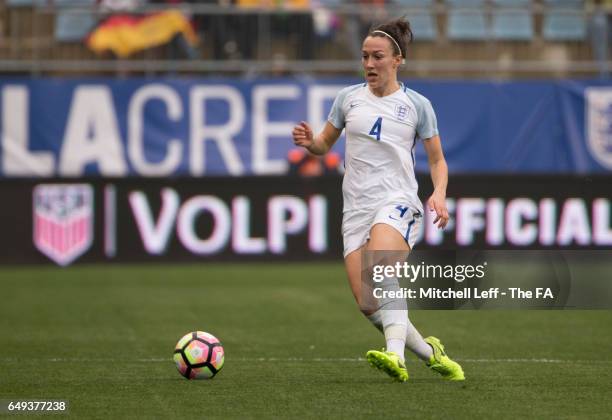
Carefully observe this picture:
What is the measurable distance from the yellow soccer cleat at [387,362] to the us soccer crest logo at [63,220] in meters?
11.5

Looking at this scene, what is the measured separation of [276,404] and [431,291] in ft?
4.75

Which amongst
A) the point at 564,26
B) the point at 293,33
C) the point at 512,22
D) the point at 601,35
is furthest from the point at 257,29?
the point at 601,35

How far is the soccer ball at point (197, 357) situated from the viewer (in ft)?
28.9

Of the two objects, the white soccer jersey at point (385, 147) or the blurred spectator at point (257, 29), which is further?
the blurred spectator at point (257, 29)

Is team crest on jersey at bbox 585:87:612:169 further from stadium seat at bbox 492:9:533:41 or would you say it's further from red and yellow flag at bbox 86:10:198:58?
red and yellow flag at bbox 86:10:198:58

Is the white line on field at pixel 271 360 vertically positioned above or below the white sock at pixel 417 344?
below

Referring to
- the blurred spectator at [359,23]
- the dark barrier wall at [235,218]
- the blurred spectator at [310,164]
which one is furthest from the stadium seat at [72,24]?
the blurred spectator at [359,23]

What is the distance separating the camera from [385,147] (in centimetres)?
843

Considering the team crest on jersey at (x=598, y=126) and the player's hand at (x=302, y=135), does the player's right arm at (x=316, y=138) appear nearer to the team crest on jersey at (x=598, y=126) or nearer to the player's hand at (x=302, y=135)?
the player's hand at (x=302, y=135)

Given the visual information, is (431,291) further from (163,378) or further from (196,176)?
(196,176)

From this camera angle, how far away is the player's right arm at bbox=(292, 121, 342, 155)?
848 centimetres

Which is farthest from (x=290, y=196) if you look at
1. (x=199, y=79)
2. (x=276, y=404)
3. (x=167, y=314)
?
(x=276, y=404)

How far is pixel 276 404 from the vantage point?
7695 millimetres

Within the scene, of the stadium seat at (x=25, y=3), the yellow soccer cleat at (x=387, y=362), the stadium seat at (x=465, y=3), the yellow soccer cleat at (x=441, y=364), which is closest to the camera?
the yellow soccer cleat at (x=387, y=362)
